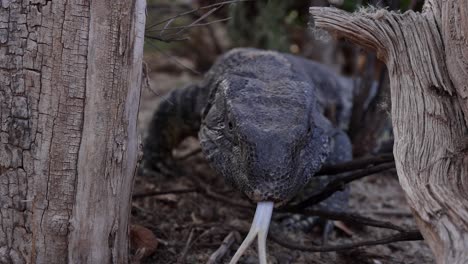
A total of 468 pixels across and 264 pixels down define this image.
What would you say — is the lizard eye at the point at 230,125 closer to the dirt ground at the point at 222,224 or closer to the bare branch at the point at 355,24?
the dirt ground at the point at 222,224

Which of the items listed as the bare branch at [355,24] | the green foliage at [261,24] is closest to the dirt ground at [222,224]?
the bare branch at [355,24]

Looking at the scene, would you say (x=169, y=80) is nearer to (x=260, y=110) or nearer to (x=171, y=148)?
(x=171, y=148)

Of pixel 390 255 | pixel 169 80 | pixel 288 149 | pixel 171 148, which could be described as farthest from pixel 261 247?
pixel 169 80

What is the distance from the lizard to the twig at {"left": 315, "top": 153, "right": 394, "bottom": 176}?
6.9 inches

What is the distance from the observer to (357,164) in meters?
4.07

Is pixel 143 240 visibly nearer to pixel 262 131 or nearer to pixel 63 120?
pixel 262 131

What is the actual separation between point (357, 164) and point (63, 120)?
6.98 feet

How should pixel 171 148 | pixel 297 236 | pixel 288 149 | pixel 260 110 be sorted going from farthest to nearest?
pixel 171 148, pixel 297 236, pixel 260 110, pixel 288 149

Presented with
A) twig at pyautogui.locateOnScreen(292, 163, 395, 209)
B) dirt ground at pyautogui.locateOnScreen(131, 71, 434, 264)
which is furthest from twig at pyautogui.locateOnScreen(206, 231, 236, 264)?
twig at pyautogui.locateOnScreen(292, 163, 395, 209)

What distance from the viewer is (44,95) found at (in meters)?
2.74

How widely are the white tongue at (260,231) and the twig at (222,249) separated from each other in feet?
1.96

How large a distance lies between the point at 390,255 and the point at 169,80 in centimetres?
607

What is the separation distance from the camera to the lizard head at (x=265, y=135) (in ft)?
10.5

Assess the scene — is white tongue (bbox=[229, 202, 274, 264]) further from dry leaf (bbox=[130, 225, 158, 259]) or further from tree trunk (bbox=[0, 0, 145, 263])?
dry leaf (bbox=[130, 225, 158, 259])
